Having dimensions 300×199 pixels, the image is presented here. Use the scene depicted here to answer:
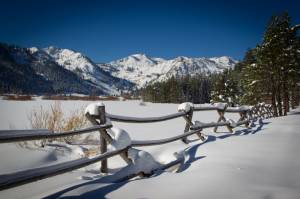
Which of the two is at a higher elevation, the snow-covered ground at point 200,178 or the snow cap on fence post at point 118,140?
the snow cap on fence post at point 118,140

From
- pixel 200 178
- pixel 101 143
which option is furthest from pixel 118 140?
pixel 200 178

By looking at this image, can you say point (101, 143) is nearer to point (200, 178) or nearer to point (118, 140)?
point (118, 140)

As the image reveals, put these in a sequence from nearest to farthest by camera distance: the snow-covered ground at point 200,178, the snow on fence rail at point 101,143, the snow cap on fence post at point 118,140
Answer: the snow on fence rail at point 101,143 < the snow-covered ground at point 200,178 < the snow cap on fence post at point 118,140

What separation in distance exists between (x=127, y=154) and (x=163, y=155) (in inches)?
73.3

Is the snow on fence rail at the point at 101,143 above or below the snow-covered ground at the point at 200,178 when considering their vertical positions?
above

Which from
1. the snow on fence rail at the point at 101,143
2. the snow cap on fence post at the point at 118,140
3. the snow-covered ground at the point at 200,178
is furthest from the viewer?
the snow cap on fence post at the point at 118,140

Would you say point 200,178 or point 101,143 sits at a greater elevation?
point 101,143

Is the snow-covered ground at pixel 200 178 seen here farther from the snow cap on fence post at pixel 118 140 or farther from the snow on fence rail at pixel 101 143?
the snow cap on fence post at pixel 118 140

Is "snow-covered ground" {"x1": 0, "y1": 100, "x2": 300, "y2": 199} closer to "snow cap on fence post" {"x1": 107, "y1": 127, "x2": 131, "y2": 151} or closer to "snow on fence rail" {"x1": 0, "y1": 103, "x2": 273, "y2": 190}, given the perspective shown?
"snow on fence rail" {"x1": 0, "y1": 103, "x2": 273, "y2": 190}

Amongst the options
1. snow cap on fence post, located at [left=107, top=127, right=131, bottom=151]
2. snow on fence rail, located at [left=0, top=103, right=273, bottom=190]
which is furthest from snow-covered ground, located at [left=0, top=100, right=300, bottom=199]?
snow cap on fence post, located at [left=107, top=127, right=131, bottom=151]

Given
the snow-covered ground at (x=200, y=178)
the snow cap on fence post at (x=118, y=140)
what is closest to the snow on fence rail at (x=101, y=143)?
the snow cap on fence post at (x=118, y=140)

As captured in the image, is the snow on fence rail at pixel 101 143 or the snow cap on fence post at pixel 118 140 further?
the snow cap on fence post at pixel 118 140

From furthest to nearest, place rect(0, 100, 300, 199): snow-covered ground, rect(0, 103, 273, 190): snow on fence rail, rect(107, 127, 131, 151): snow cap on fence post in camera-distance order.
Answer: rect(107, 127, 131, 151): snow cap on fence post
rect(0, 100, 300, 199): snow-covered ground
rect(0, 103, 273, 190): snow on fence rail

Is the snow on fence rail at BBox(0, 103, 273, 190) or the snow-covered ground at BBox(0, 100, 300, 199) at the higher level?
the snow on fence rail at BBox(0, 103, 273, 190)
